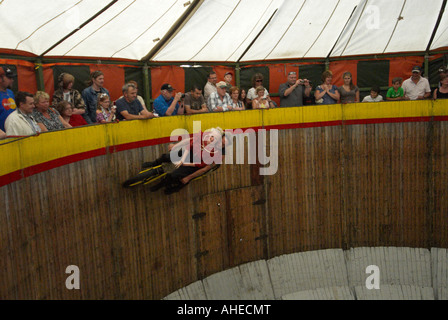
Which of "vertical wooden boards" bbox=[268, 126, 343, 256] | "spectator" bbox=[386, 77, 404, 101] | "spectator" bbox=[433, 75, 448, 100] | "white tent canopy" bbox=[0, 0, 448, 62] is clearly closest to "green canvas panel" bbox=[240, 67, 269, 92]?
"white tent canopy" bbox=[0, 0, 448, 62]

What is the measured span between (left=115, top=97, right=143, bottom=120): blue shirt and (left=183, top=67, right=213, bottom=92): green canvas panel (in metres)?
2.71

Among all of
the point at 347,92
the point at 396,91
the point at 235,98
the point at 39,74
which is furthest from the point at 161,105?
the point at 396,91

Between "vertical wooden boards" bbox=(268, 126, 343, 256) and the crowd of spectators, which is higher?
the crowd of spectators

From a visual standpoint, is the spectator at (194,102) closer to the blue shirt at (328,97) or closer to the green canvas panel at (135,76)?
the green canvas panel at (135,76)

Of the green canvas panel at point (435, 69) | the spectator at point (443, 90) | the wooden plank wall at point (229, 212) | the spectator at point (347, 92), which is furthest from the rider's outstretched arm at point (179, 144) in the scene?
the green canvas panel at point (435, 69)

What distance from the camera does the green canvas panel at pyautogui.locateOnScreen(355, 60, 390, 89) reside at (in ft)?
35.5

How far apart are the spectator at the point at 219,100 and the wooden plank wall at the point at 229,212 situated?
47.4 inches

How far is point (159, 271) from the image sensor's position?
726 centimetres

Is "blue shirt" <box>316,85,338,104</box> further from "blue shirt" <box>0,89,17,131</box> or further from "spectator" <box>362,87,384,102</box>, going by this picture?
"blue shirt" <box>0,89,17,131</box>

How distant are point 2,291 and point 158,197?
3311 millimetres

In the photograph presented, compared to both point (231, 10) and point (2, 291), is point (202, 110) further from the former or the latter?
point (2, 291)

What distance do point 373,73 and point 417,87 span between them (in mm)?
1612
